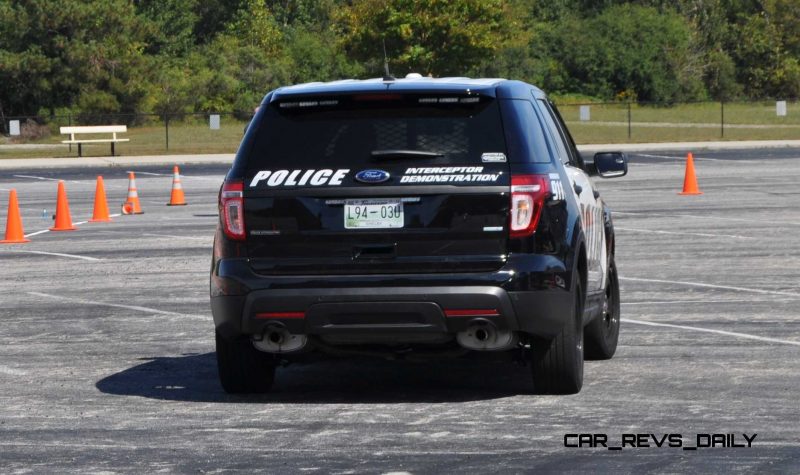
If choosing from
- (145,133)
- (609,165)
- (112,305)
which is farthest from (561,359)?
(145,133)

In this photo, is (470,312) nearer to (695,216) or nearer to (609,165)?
(609,165)

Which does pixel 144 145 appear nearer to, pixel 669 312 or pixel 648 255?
pixel 648 255

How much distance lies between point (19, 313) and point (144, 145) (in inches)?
1645

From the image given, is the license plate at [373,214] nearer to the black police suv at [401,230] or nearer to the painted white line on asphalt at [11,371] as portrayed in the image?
the black police suv at [401,230]

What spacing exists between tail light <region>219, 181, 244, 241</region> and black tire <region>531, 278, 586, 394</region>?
172cm

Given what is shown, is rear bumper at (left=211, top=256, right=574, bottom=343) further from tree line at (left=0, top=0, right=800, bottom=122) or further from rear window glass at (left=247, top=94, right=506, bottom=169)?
tree line at (left=0, top=0, right=800, bottom=122)

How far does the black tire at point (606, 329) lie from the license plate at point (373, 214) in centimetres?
214

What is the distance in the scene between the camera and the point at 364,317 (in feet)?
27.8

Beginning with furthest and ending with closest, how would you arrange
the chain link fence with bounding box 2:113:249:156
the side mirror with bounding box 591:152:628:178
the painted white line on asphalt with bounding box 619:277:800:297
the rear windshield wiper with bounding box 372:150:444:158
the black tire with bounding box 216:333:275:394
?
the chain link fence with bounding box 2:113:249:156, the painted white line on asphalt with bounding box 619:277:800:297, the side mirror with bounding box 591:152:628:178, the black tire with bounding box 216:333:275:394, the rear windshield wiper with bounding box 372:150:444:158

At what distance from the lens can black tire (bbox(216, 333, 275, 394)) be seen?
915 centimetres

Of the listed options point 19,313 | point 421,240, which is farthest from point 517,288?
point 19,313

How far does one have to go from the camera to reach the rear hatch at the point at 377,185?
8.49 metres

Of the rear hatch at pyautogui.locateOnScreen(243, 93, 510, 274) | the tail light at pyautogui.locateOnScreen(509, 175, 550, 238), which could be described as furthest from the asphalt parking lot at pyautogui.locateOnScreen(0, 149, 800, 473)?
the tail light at pyautogui.locateOnScreen(509, 175, 550, 238)

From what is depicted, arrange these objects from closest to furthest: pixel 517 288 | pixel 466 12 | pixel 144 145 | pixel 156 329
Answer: pixel 517 288 → pixel 156 329 → pixel 144 145 → pixel 466 12
